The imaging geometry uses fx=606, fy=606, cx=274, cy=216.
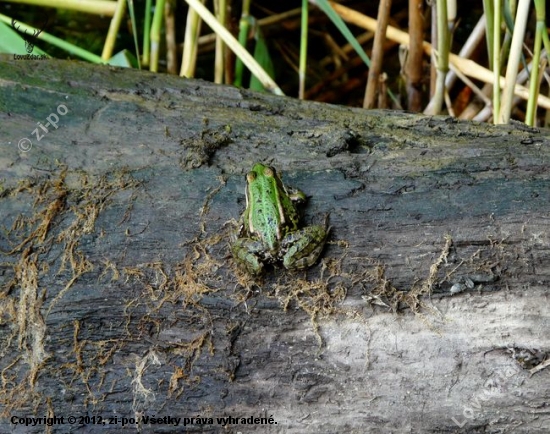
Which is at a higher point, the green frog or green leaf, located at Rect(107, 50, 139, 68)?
green leaf, located at Rect(107, 50, 139, 68)
